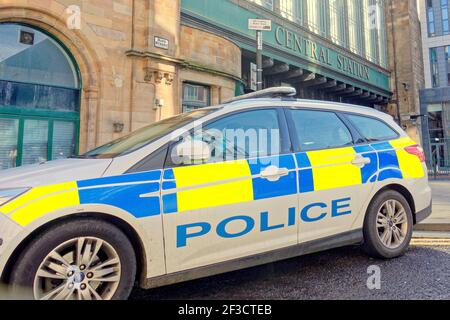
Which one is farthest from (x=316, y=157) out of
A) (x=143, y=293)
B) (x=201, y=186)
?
(x=143, y=293)

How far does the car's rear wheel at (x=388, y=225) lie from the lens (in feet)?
11.2

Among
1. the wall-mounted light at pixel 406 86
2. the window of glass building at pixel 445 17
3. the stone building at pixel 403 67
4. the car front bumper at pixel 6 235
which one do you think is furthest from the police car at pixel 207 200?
the window of glass building at pixel 445 17

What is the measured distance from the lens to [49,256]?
2031 millimetres

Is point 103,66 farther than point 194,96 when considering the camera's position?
No

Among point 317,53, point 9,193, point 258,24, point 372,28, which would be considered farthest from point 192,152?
point 372,28

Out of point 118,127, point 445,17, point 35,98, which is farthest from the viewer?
point 445,17

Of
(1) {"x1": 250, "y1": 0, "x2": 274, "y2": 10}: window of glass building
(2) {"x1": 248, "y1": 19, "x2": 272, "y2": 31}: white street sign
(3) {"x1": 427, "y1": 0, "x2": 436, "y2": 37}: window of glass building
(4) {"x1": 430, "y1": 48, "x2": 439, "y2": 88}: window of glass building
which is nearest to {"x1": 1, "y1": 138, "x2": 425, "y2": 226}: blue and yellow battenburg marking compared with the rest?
(2) {"x1": 248, "y1": 19, "x2": 272, "y2": 31}: white street sign

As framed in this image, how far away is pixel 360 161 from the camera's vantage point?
3.36 m

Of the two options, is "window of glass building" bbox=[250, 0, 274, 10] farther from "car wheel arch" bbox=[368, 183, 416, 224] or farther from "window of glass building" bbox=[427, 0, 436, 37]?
"window of glass building" bbox=[427, 0, 436, 37]

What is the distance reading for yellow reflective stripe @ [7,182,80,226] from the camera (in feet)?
6.49

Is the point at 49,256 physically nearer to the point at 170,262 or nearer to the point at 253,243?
the point at 170,262

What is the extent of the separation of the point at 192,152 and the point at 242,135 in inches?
22.9

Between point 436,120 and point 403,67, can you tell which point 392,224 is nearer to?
point 403,67

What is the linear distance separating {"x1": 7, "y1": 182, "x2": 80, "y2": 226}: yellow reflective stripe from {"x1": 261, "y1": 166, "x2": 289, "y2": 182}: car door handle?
1.44 m
